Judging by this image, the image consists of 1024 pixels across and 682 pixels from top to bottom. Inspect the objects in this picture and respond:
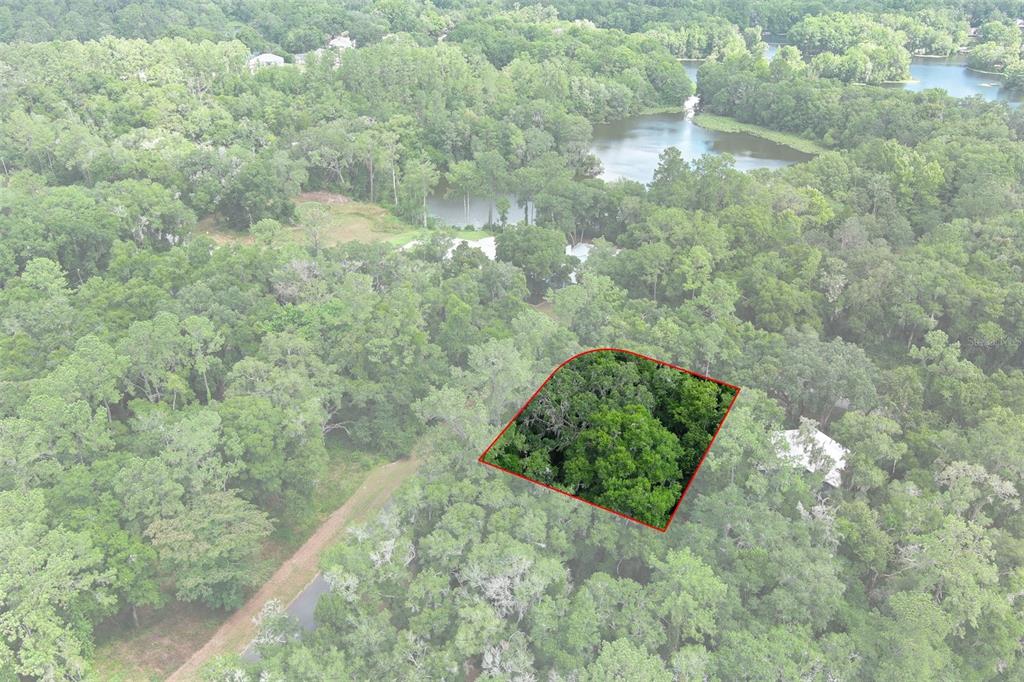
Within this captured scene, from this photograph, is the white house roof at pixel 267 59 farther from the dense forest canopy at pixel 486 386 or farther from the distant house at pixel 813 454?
the distant house at pixel 813 454

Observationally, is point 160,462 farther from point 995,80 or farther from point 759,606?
point 995,80

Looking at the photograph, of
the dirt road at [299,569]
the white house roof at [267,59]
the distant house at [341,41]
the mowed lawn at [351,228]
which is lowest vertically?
the dirt road at [299,569]

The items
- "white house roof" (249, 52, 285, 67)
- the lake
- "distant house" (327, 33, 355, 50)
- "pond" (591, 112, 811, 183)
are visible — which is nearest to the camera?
the lake

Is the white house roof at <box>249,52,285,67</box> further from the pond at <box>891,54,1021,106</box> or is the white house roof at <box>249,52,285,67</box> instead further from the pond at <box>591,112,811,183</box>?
the pond at <box>891,54,1021,106</box>

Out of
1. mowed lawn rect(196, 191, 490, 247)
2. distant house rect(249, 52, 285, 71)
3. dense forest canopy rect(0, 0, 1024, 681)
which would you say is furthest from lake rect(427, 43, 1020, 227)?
distant house rect(249, 52, 285, 71)

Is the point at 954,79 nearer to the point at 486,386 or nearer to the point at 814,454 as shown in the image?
the point at 814,454

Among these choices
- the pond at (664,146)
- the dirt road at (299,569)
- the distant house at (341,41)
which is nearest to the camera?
the dirt road at (299,569)

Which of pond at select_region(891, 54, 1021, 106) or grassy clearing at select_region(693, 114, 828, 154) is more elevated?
pond at select_region(891, 54, 1021, 106)

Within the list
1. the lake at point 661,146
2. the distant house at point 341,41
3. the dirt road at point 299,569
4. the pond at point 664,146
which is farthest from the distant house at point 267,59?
the dirt road at point 299,569
